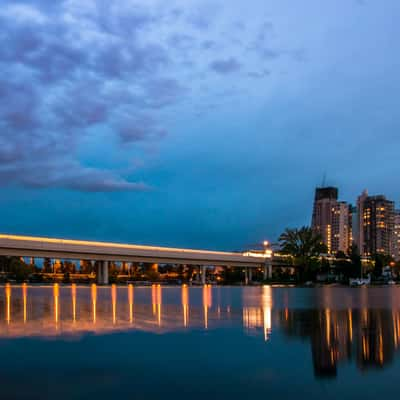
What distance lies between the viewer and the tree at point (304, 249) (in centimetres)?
13550

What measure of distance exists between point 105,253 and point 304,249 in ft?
162

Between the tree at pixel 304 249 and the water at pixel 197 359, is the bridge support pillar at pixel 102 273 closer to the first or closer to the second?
the tree at pixel 304 249

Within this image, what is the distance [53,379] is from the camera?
43.2ft

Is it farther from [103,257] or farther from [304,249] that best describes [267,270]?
[103,257]

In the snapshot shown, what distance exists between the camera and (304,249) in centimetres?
13700

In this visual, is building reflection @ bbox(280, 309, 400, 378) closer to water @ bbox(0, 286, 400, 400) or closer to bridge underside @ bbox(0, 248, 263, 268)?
water @ bbox(0, 286, 400, 400)

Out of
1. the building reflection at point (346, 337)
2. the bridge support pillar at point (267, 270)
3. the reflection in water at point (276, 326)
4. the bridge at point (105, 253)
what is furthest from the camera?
the bridge support pillar at point (267, 270)

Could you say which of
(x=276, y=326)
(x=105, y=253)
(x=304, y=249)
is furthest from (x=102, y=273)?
(x=276, y=326)

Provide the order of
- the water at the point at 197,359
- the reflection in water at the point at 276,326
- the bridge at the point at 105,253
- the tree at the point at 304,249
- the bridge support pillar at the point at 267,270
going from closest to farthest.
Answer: the water at the point at 197,359 → the reflection in water at the point at 276,326 → the bridge at the point at 105,253 → the tree at the point at 304,249 → the bridge support pillar at the point at 267,270

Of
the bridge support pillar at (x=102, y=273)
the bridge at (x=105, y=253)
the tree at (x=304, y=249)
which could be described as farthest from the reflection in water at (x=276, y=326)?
the tree at (x=304, y=249)

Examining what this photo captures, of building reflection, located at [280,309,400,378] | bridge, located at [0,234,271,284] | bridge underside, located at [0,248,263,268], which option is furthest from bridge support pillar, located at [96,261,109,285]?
building reflection, located at [280,309,400,378]

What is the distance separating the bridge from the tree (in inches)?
502

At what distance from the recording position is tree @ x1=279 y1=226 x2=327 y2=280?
445 ft

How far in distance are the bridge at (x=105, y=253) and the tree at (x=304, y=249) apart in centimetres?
1276
